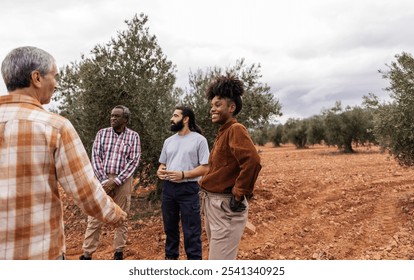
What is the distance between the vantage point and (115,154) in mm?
5410

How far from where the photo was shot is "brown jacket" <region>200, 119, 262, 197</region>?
10.1 feet

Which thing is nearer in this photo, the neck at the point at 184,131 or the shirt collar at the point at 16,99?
the shirt collar at the point at 16,99

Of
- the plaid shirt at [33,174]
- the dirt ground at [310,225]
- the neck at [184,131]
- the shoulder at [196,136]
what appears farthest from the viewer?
the dirt ground at [310,225]

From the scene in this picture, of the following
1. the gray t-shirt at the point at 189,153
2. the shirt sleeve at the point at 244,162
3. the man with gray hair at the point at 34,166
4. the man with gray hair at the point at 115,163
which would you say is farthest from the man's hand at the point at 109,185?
the man with gray hair at the point at 34,166

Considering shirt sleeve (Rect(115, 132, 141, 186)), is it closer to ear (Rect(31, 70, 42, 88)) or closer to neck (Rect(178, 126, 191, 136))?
neck (Rect(178, 126, 191, 136))

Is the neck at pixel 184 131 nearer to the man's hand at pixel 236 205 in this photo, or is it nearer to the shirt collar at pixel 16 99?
the man's hand at pixel 236 205

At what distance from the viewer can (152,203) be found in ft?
31.0

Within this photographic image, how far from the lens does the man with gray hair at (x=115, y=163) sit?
17.5ft

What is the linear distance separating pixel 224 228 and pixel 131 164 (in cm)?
258

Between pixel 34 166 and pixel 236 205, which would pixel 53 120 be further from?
pixel 236 205

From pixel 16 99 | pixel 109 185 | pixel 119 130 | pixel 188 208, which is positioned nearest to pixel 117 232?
pixel 109 185

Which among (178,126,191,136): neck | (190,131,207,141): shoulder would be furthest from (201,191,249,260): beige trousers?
(178,126,191,136): neck

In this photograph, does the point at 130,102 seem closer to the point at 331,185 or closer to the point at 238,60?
the point at 238,60

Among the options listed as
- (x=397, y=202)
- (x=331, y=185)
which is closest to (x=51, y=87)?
(x=397, y=202)
